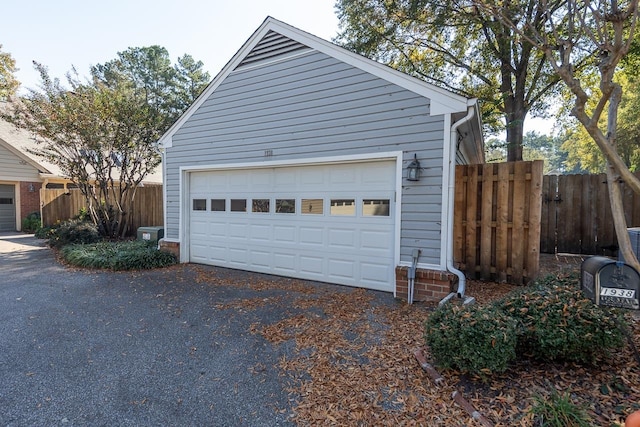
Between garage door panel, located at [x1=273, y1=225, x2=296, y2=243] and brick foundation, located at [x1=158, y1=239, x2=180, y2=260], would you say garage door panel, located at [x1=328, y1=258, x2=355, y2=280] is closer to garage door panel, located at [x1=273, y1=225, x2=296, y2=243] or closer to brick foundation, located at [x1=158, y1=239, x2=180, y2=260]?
garage door panel, located at [x1=273, y1=225, x2=296, y2=243]

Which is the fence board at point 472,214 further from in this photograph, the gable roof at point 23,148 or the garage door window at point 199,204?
the gable roof at point 23,148

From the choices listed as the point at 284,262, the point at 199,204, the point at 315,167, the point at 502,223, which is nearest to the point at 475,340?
the point at 502,223

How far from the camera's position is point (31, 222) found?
13250 mm

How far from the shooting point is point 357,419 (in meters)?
2.22

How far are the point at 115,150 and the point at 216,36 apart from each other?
184 inches

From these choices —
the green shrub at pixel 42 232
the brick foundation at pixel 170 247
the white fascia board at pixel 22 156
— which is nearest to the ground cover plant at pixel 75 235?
the green shrub at pixel 42 232

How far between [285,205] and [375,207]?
1877 millimetres

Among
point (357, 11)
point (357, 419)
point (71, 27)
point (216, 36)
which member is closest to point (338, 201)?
point (357, 419)

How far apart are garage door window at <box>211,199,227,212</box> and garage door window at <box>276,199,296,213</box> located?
57.9 inches

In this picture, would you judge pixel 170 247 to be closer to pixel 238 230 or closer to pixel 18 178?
pixel 238 230

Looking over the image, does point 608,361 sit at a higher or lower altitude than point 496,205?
lower

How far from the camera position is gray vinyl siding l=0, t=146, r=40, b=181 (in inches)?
503

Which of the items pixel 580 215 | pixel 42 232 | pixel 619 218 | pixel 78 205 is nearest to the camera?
pixel 619 218

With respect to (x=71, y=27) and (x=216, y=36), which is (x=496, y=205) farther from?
(x=71, y=27)
